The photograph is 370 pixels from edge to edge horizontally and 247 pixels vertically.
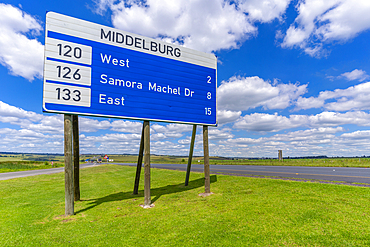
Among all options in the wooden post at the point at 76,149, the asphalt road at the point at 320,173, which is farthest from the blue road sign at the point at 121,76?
the asphalt road at the point at 320,173

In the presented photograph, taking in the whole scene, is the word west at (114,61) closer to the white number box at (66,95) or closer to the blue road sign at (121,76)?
the blue road sign at (121,76)

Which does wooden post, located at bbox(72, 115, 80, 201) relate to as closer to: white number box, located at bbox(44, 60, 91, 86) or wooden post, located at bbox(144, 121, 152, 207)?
white number box, located at bbox(44, 60, 91, 86)

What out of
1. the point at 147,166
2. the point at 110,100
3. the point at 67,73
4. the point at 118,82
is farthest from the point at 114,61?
the point at 147,166

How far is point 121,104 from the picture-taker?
26.8ft

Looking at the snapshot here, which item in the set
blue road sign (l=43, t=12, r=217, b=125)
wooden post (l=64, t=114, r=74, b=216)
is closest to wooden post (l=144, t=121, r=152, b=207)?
blue road sign (l=43, t=12, r=217, b=125)

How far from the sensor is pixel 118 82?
8250 mm

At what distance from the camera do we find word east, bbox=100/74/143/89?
315 inches

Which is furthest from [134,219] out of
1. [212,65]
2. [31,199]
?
[212,65]

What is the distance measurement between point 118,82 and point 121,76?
308mm

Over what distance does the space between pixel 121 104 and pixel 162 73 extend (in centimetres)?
253

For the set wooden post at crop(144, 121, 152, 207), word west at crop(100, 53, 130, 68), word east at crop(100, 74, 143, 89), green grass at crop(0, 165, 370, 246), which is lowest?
green grass at crop(0, 165, 370, 246)

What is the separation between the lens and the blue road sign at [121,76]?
722 cm

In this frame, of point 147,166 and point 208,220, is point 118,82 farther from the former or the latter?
point 208,220

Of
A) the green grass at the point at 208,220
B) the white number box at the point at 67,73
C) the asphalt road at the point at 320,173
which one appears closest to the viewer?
the green grass at the point at 208,220
